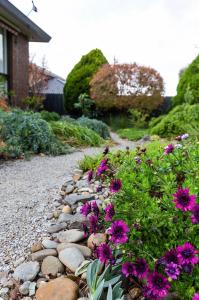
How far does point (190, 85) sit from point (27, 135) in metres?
6.55

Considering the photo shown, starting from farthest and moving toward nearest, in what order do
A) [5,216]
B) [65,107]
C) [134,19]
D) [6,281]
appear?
[65,107] → [134,19] → [5,216] → [6,281]

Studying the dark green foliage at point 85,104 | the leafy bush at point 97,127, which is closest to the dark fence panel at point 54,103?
the dark green foliage at point 85,104

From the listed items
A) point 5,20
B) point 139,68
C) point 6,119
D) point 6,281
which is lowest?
point 6,281

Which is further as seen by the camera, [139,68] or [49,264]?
[139,68]

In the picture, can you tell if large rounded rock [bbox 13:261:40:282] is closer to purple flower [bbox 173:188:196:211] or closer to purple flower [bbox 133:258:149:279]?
purple flower [bbox 133:258:149:279]

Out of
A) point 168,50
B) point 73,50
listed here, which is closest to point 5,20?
point 168,50

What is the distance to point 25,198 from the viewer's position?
145 inches

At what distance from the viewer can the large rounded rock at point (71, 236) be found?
8.56 feet

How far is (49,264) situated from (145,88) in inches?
468

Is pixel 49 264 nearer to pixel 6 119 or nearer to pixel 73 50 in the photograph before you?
pixel 6 119

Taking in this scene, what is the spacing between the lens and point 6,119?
21.4 feet

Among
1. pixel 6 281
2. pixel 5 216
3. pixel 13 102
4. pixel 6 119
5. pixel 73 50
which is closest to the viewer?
pixel 6 281

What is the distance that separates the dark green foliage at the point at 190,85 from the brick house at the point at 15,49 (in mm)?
4667

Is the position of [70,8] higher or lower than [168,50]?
higher
